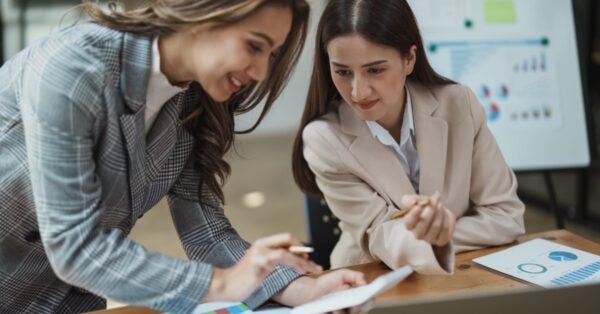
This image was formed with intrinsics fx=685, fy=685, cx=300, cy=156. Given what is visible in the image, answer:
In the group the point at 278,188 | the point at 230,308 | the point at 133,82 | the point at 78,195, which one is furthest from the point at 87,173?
the point at 278,188

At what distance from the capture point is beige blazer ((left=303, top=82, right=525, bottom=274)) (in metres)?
1.50

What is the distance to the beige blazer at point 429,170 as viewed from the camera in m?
1.50

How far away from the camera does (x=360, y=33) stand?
4.62ft

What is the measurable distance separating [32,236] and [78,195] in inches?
9.8

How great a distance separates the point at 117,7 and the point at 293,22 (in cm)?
28

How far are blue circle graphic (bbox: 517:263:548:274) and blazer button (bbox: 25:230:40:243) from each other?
90cm

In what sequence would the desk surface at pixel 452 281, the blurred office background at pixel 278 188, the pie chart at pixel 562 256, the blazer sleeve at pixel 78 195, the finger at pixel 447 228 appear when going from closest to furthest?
the blazer sleeve at pixel 78 195 < the finger at pixel 447 228 < the desk surface at pixel 452 281 < the pie chart at pixel 562 256 < the blurred office background at pixel 278 188

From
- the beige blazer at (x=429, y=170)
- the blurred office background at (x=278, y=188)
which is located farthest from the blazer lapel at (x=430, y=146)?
the blurred office background at (x=278, y=188)

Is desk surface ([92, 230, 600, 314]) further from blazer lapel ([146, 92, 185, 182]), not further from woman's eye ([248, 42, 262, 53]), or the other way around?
woman's eye ([248, 42, 262, 53])

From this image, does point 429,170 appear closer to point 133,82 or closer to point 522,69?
point 133,82

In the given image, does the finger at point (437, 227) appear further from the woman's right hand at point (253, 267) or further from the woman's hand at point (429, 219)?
the woman's right hand at point (253, 267)

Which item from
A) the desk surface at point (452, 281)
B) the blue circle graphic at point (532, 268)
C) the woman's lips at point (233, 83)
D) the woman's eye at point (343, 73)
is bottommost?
the desk surface at point (452, 281)

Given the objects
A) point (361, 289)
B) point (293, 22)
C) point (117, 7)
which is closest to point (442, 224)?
point (361, 289)

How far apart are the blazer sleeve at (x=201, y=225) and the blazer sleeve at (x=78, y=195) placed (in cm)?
27
